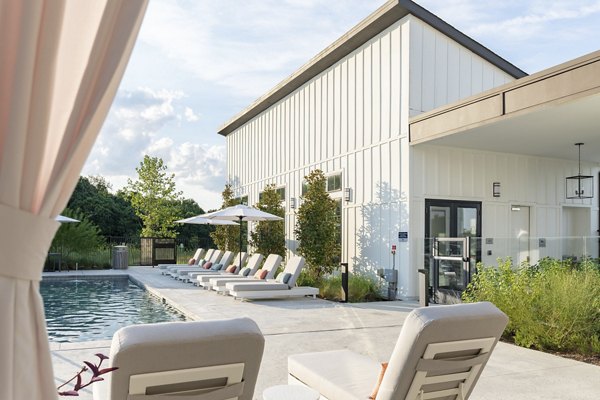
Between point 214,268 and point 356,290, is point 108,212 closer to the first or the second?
point 214,268

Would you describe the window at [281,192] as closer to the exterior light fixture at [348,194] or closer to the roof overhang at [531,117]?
the exterior light fixture at [348,194]

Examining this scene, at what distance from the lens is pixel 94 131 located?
166 cm

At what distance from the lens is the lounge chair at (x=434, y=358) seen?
10.3 ft

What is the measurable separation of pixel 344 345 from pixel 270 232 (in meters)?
10.7

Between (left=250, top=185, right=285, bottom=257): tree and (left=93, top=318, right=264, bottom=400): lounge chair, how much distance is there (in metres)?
14.4

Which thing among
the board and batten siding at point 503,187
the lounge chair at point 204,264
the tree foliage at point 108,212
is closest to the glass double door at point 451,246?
the board and batten siding at point 503,187

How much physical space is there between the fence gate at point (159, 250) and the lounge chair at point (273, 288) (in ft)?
38.0

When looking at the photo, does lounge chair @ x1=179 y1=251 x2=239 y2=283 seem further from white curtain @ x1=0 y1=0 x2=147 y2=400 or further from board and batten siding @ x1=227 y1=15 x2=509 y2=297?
white curtain @ x1=0 y1=0 x2=147 y2=400

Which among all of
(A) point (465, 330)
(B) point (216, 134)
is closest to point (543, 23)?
(A) point (465, 330)

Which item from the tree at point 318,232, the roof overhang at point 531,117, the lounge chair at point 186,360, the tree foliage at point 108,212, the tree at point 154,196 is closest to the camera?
the lounge chair at point 186,360

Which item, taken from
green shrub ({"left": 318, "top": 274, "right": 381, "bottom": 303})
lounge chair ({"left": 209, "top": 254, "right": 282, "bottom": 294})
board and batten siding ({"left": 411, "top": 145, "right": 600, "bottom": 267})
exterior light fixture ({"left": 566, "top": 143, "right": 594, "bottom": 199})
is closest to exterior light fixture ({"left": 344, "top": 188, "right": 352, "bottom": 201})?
green shrub ({"left": 318, "top": 274, "right": 381, "bottom": 303})

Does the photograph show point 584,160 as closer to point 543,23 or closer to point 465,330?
point 543,23

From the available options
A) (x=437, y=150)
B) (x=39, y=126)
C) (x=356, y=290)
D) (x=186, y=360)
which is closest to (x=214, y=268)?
(x=356, y=290)

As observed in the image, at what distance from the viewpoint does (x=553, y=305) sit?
671cm
